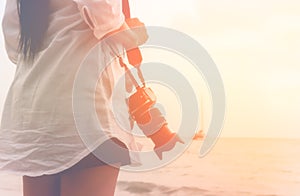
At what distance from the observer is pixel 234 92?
0.95m

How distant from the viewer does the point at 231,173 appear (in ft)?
3.18

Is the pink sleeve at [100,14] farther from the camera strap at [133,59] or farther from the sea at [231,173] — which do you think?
the sea at [231,173]

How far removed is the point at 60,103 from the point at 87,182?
4.6 inches

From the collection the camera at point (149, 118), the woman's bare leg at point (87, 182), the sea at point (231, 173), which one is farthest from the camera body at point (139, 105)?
the sea at point (231, 173)

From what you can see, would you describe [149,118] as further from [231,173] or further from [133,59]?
[231,173]

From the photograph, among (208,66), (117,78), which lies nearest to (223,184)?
(208,66)

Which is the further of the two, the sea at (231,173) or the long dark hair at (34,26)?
the sea at (231,173)

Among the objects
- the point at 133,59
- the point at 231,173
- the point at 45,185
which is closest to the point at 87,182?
the point at 45,185

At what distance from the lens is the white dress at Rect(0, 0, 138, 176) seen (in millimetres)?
513

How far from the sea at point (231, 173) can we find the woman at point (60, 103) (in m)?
0.38

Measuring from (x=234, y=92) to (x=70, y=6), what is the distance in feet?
1.74

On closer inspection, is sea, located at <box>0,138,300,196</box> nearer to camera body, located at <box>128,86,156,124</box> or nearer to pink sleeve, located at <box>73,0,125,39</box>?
camera body, located at <box>128,86,156,124</box>

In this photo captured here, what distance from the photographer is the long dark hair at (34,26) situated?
57 cm

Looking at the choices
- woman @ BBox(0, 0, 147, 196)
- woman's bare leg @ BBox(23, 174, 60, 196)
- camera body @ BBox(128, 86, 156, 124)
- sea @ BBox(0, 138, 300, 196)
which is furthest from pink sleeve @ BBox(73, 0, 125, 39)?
sea @ BBox(0, 138, 300, 196)
